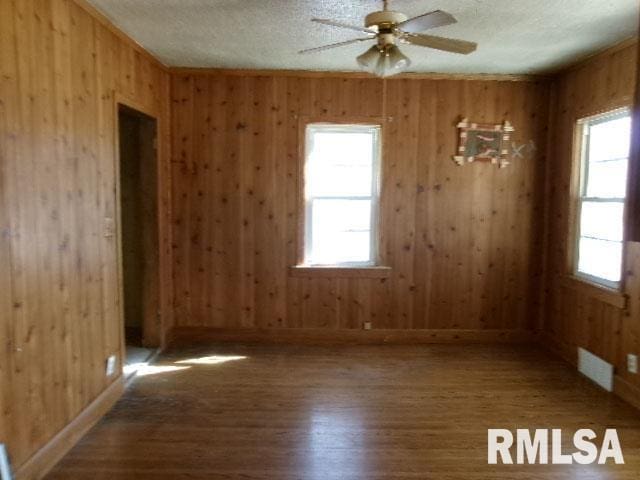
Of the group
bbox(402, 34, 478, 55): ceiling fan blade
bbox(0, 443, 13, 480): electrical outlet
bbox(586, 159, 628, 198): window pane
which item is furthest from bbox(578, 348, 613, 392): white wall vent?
bbox(0, 443, 13, 480): electrical outlet

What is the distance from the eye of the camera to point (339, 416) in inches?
122

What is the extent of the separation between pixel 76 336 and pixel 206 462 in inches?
42.4

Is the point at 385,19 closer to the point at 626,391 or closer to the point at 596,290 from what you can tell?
the point at 596,290

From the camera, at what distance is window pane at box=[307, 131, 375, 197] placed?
15.2 feet

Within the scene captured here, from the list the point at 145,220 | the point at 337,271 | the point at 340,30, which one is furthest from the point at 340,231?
the point at 340,30

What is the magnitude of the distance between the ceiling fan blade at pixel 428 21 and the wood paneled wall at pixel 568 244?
1.96 meters

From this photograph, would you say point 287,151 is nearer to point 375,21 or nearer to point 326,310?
point 326,310

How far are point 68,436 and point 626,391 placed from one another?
373 centimetres

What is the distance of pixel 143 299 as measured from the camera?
429 cm

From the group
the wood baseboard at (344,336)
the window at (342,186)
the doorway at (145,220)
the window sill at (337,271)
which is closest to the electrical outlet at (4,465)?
the doorway at (145,220)

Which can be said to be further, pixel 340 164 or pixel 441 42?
pixel 340 164

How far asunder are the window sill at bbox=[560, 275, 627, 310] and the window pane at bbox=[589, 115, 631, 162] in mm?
1030

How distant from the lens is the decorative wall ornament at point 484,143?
455 centimetres

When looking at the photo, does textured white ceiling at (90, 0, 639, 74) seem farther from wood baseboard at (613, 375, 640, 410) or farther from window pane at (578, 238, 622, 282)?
wood baseboard at (613, 375, 640, 410)
